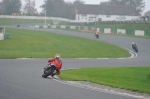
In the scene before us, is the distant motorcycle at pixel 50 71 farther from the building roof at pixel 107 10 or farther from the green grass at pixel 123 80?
the building roof at pixel 107 10

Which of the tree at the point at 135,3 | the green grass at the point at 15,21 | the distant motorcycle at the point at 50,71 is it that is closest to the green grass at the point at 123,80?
the distant motorcycle at the point at 50,71

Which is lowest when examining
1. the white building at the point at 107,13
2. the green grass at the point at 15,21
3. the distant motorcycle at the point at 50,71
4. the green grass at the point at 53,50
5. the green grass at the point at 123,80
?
the green grass at the point at 53,50

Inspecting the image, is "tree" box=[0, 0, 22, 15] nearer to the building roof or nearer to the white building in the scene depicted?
the white building

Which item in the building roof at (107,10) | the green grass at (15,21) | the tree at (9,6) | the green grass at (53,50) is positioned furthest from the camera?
the building roof at (107,10)

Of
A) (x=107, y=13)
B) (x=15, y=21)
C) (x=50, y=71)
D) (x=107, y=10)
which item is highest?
(x=107, y=10)

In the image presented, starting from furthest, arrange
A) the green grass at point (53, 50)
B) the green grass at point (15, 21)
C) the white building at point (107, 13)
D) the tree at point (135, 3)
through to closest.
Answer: the tree at point (135, 3) → the white building at point (107, 13) → the green grass at point (15, 21) → the green grass at point (53, 50)

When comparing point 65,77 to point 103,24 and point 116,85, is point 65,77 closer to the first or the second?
point 116,85

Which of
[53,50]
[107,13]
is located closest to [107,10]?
[107,13]

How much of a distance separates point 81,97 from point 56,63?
5.55 m

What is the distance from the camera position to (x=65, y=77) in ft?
53.7

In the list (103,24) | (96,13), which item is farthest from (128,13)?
(103,24)

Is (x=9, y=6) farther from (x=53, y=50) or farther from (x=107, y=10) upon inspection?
(x=53, y=50)

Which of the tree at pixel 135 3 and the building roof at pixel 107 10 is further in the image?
the tree at pixel 135 3

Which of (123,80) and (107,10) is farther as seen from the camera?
(107,10)
